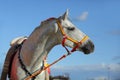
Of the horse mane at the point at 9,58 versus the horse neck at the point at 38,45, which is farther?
the horse mane at the point at 9,58

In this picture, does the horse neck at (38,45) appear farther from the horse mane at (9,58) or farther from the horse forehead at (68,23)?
the horse mane at (9,58)

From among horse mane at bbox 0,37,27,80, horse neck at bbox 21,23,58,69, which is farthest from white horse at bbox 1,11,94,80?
horse mane at bbox 0,37,27,80

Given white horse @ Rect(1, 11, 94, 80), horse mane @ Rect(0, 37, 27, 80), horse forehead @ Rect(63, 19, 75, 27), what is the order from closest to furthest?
white horse @ Rect(1, 11, 94, 80) → horse forehead @ Rect(63, 19, 75, 27) → horse mane @ Rect(0, 37, 27, 80)

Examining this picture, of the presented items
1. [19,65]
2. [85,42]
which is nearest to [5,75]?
[19,65]

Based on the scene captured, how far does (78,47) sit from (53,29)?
86 centimetres

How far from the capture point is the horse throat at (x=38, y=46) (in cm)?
1263

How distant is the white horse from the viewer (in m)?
12.6

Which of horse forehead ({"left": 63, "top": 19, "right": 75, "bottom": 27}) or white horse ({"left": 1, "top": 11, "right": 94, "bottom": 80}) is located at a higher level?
horse forehead ({"left": 63, "top": 19, "right": 75, "bottom": 27})

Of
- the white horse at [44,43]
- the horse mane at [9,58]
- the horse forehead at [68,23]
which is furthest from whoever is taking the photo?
the horse mane at [9,58]

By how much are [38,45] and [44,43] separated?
0.57ft

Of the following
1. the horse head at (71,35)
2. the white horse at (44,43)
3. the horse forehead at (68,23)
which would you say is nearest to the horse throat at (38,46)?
the white horse at (44,43)

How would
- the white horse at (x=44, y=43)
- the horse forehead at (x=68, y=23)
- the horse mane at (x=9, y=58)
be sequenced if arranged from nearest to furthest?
the white horse at (x=44, y=43) → the horse forehead at (x=68, y=23) → the horse mane at (x=9, y=58)

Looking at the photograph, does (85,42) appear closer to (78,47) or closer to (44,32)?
(78,47)

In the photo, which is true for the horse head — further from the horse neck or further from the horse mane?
the horse mane
